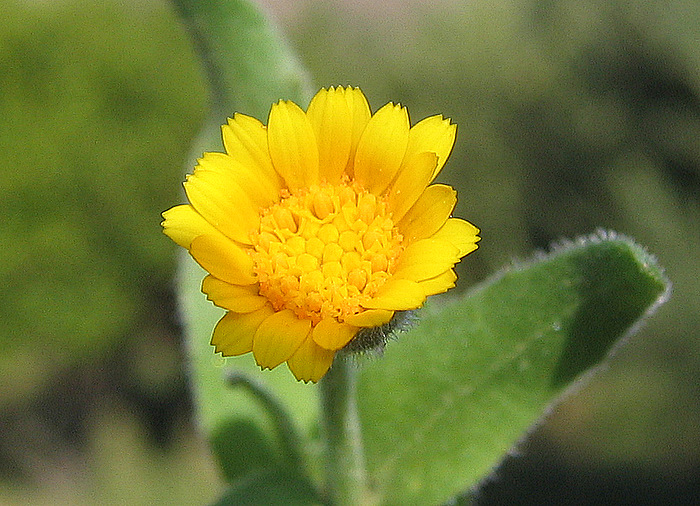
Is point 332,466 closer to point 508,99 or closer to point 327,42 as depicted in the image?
point 508,99

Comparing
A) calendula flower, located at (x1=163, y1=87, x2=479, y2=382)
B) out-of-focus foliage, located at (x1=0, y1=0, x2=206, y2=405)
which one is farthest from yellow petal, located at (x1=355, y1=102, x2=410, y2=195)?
out-of-focus foliage, located at (x1=0, y1=0, x2=206, y2=405)

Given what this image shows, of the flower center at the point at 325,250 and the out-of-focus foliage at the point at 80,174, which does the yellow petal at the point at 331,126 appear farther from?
the out-of-focus foliage at the point at 80,174

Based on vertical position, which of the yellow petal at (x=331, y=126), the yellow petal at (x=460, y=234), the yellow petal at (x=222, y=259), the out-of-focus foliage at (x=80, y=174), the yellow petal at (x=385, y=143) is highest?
the out-of-focus foliage at (x=80, y=174)

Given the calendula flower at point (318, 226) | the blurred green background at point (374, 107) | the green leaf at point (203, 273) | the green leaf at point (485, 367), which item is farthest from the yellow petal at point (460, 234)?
the blurred green background at point (374, 107)

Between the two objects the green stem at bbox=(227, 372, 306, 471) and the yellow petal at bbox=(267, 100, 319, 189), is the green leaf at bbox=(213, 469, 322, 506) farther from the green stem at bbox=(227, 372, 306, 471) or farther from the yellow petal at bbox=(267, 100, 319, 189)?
the yellow petal at bbox=(267, 100, 319, 189)

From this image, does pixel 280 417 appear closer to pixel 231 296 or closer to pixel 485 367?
pixel 485 367
